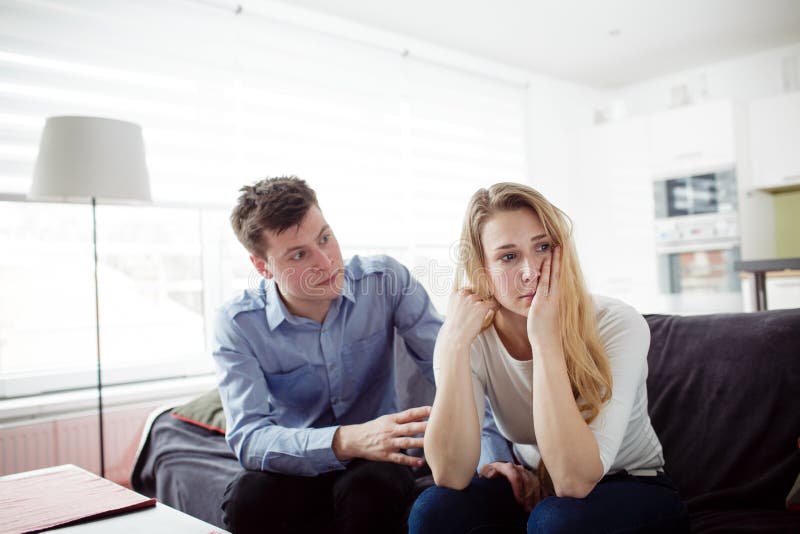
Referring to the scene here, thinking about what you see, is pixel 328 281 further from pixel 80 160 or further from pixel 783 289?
pixel 783 289

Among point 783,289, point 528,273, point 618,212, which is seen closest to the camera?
point 528,273

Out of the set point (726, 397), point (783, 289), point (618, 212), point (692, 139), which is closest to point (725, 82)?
point (692, 139)

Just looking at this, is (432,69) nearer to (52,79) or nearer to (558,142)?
(558,142)

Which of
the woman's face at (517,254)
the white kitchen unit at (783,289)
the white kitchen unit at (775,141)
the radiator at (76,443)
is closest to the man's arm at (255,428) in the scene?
the woman's face at (517,254)

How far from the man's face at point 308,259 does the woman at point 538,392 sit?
1.42ft

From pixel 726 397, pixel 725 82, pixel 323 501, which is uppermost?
pixel 725 82

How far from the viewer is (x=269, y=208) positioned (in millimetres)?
1753

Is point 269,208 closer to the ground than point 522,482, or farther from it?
farther from it

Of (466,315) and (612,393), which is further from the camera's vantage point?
(466,315)

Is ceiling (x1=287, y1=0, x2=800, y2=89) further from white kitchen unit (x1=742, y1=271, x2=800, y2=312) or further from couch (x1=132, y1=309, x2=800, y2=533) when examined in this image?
couch (x1=132, y1=309, x2=800, y2=533)

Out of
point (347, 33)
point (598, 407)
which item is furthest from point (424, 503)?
point (347, 33)

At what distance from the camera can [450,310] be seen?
1475 mm

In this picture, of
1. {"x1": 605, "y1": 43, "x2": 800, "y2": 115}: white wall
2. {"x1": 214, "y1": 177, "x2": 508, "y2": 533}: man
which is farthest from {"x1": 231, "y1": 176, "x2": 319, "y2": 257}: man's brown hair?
{"x1": 605, "y1": 43, "x2": 800, "y2": 115}: white wall

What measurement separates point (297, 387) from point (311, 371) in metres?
0.07
